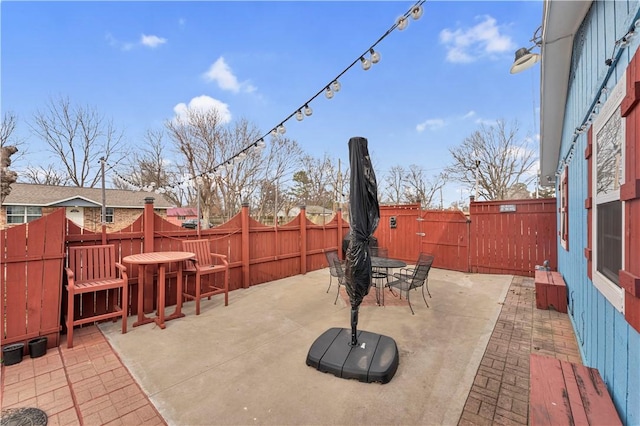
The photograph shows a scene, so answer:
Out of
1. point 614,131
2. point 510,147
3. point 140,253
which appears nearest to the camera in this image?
point 614,131

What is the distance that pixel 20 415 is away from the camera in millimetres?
1967

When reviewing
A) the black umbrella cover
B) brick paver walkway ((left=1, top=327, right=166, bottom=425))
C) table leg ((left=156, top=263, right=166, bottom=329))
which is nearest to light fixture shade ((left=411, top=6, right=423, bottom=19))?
the black umbrella cover

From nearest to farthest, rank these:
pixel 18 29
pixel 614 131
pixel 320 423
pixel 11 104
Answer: pixel 614 131 < pixel 320 423 < pixel 18 29 < pixel 11 104

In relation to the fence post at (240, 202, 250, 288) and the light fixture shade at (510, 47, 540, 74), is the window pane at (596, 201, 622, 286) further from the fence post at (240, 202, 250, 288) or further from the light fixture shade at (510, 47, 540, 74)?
the fence post at (240, 202, 250, 288)

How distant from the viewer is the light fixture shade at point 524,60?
316 cm

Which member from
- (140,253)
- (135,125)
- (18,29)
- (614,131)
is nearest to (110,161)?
(135,125)

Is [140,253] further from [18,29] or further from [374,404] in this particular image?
[18,29]

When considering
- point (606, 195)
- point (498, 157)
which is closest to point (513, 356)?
point (606, 195)

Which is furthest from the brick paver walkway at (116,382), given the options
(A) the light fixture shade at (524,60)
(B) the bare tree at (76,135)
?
(B) the bare tree at (76,135)

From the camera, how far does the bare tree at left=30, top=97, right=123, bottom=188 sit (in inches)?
557

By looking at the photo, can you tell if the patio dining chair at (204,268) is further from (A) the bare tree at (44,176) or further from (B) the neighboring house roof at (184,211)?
(A) the bare tree at (44,176)

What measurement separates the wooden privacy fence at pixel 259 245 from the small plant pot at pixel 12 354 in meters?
0.12

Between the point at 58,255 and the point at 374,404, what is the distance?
3.79 metres

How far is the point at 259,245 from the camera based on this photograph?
6.02 meters
